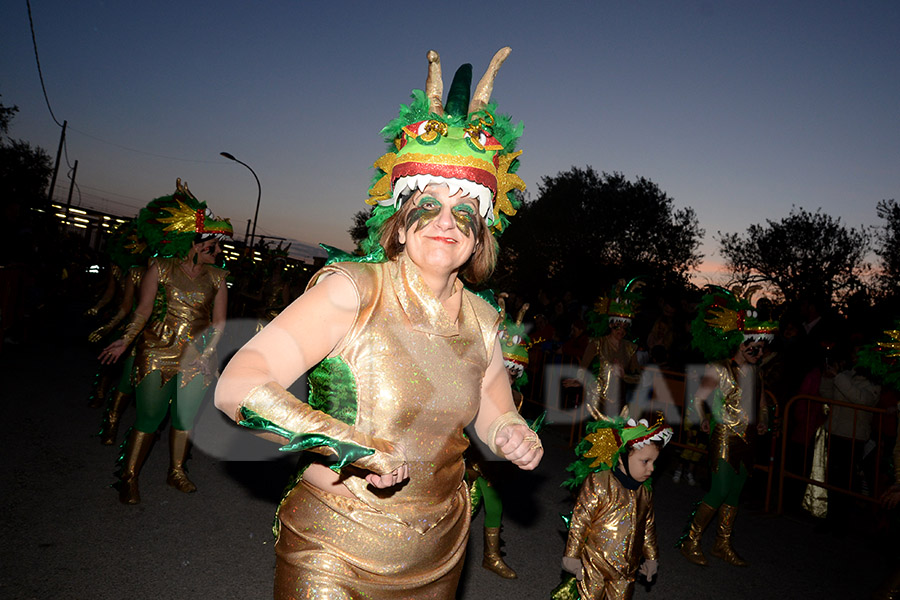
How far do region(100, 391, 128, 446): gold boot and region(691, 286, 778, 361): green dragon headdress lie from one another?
6345mm

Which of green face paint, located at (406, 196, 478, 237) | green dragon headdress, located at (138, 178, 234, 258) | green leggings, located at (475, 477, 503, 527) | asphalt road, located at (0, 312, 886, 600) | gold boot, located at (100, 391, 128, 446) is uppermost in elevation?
green dragon headdress, located at (138, 178, 234, 258)

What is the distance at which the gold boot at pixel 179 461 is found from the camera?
541 centimetres

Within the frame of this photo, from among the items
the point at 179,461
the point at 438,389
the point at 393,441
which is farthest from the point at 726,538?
the point at 179,461

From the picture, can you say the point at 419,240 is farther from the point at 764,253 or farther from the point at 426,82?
the point at 764,253

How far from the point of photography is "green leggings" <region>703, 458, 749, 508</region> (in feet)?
16.9

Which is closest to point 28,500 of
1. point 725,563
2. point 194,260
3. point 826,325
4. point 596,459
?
point 194,260

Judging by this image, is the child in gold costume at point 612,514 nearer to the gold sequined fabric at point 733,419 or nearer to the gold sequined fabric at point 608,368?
the gold sequined fabric at point 733,419

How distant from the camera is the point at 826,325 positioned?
852cm

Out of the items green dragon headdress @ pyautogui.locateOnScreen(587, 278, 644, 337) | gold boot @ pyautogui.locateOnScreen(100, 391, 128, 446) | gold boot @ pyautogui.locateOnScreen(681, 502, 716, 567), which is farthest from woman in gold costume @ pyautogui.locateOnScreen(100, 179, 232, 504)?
green dragon headdress @ pyautogui.locateOnScreen(587, 278, 644, 337)

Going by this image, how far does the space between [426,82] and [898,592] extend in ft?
17.3

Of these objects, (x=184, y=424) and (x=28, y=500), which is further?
(x=184, y=424)

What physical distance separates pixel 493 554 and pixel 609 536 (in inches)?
54.4

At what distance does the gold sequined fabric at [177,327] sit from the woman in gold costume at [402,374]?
3.67 metres

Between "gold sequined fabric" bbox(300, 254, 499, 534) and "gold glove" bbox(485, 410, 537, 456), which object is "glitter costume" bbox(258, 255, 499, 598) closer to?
"gold sequined fabric" bbox(300, 254, 499, 534)
